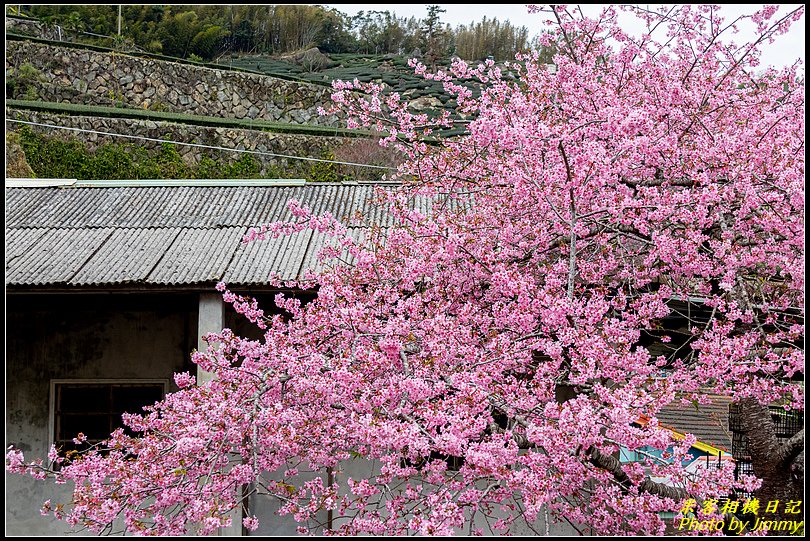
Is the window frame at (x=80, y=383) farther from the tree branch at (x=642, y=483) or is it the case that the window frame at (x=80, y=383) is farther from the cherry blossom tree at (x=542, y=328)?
the tree branch at (x=642, y=483)

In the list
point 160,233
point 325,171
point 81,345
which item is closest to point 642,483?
point 160,233

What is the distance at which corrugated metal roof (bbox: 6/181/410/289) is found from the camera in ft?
22.8

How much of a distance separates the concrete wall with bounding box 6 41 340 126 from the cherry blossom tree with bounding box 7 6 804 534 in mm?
25830

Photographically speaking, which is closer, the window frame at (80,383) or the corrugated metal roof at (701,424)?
the window frame at (80,383)

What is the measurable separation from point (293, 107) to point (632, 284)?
29057 mm

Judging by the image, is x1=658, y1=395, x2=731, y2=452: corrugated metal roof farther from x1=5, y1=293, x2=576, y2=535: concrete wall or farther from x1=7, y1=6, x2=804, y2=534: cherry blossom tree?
x1=5, y1=293, x2=576, y2=535: concrete wall

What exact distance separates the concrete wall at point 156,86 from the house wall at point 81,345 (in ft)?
72.1

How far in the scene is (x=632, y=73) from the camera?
5574 mm

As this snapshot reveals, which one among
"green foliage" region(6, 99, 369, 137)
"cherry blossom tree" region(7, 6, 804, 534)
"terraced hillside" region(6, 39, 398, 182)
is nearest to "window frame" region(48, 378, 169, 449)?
"cherry blossom tree" region(7, 6, 804, 534)

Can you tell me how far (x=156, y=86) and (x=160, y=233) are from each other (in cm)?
2324

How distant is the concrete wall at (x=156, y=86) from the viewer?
2786 centimetres

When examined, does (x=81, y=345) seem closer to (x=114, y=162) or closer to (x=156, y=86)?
(x=114, y=162)

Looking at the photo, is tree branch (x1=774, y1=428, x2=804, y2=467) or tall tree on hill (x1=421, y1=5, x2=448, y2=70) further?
tall tree on hill (x1=421, y1=5, x2=448, y2=70)

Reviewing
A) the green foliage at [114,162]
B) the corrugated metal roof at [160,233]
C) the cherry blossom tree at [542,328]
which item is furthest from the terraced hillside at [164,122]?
the cherry blossom tree at [542,328]
